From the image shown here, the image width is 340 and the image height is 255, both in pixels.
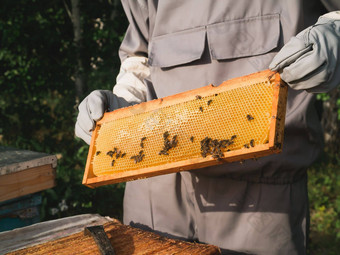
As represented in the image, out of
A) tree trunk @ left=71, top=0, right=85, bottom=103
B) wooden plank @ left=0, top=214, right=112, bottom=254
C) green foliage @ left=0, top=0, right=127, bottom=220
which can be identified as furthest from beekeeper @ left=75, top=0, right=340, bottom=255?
tree trunk @ left=71, top=0, right=85, bottom=103

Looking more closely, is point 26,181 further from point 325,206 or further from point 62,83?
point 325,206

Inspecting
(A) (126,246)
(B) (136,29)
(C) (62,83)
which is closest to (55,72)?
(C) (62,83)

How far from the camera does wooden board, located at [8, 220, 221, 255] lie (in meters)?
1.43

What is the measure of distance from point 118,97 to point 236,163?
84 centimetres

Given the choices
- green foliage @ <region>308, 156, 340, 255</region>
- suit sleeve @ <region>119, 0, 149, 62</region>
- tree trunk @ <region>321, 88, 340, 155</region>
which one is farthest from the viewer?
tree trunk @ <region>321, 88, 340, 155</region>

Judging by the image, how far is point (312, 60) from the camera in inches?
56.7

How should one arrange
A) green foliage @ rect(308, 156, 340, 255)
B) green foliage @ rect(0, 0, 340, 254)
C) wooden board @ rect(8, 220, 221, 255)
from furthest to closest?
1. green foliage @ rect(0, 0, 340, 254)
2. green foliage @ rect(308, 156, 340, 255)
3. wooden board @ rect(8, 220, 221, 255)

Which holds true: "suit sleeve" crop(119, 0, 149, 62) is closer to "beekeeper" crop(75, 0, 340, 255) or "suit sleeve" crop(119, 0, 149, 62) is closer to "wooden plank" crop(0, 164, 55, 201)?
"beekeeper" crop(75, 0, 340, 255)

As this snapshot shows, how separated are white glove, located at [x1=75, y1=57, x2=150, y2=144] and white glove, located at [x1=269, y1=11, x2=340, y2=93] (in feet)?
3.16

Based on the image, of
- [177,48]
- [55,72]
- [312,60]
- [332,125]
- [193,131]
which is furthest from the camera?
[332,125]

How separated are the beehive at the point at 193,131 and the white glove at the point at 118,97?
0.09 m

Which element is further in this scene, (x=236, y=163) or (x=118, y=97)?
(x=118, y=97)

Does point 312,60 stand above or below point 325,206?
above

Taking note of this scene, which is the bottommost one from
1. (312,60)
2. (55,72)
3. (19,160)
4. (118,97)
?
(19,160)
